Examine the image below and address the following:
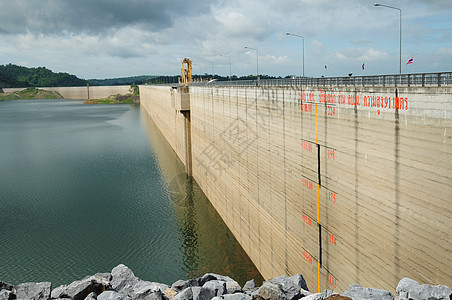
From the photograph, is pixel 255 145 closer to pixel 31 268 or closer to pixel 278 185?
pixel 278 185

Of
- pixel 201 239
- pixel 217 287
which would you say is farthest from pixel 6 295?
pixel 201 239

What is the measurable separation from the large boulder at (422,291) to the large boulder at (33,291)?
9386 mm

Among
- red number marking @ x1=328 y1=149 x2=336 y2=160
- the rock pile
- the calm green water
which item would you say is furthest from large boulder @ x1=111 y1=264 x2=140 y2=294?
the calm green water

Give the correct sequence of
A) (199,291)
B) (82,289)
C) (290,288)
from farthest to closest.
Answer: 1. (82,289)
2. (199,291)
3. (290,288)

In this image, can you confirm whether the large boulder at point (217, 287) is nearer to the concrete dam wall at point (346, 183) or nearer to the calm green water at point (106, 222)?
the concrete dam wall at point (346, 183)

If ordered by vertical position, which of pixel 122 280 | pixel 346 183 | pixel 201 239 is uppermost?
pixel 346 183

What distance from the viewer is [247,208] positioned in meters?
24.5

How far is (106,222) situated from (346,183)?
2229 cm

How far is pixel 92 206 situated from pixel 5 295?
23.8 meters

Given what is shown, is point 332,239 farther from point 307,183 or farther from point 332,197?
point 307,183

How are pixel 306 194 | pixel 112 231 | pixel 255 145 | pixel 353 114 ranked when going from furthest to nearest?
pixel 112 231
pixel 255 145
pixel 306 194
pixel 353 114

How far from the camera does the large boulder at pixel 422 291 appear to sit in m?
8.08

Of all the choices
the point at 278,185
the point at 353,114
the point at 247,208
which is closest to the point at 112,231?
the point at 247,208

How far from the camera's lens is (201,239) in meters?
28.5
